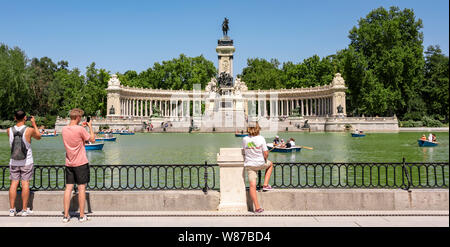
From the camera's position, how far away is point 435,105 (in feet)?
208

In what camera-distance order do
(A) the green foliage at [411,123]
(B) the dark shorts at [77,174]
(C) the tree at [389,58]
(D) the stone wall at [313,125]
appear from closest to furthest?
(B) the dark shorts at [77,174] < (A) the green foliage at [411,123] < (D) the stone wall at [313,125] < (C) the tree at [389,58]

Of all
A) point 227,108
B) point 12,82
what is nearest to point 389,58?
point 227,108

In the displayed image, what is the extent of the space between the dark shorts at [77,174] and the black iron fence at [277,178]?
1189 mm

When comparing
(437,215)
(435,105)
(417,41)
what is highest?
(417,41)

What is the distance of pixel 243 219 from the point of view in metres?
7.96

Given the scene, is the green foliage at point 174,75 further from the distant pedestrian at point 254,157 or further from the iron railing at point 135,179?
the distant pedestrian at point 254,157

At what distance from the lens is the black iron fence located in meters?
9.20

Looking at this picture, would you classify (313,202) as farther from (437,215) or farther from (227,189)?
(437,215)

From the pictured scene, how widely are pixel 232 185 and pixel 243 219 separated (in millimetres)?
969

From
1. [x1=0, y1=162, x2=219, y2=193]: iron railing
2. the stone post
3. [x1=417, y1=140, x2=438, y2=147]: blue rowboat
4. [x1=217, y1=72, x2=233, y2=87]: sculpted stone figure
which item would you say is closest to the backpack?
[x1=0, y1=162, x2=219, y2=193]: iron railing

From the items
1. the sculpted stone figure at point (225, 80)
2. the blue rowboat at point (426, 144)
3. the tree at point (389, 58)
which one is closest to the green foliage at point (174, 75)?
the sculpted stone figure at point (225, 80)

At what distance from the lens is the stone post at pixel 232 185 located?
28.5ft

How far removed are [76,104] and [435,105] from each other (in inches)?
2674
